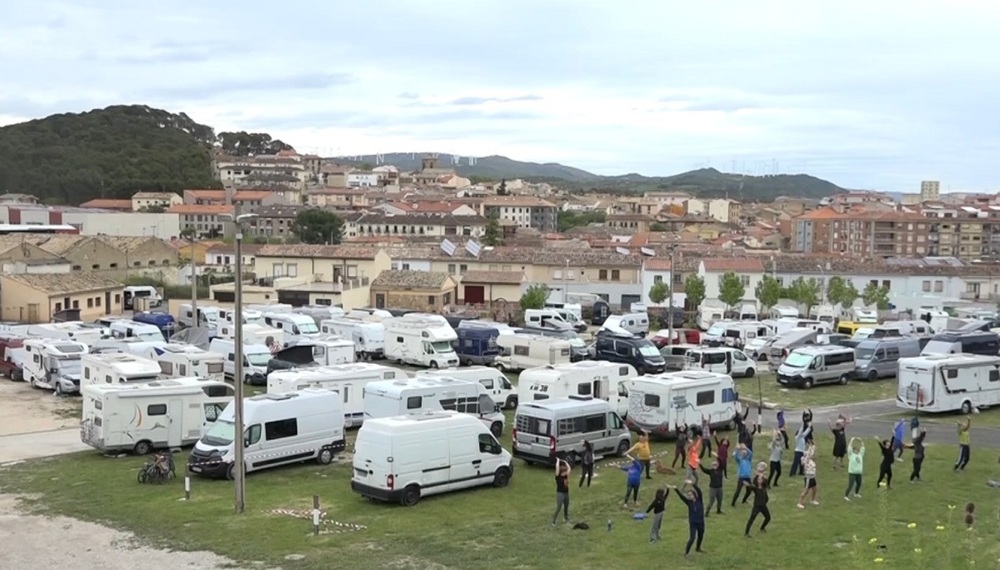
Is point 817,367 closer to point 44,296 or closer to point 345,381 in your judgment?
point 345,381

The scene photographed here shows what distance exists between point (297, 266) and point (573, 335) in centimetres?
2723

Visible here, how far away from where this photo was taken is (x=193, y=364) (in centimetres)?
3017

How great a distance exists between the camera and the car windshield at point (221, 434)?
66.7 ft

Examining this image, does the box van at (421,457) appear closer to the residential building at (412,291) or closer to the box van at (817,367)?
the box van at (817,367)

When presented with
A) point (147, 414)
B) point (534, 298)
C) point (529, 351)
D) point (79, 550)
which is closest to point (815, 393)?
point (529, 351)

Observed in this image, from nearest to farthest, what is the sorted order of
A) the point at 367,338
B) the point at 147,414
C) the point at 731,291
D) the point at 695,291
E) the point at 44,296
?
1. the point at 147,414
2. the point at 367,338
3. the point at 44,296
4. the point at 731,291
5. the point at 695,291

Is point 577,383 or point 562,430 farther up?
point 577,383

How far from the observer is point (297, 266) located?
6319 cm

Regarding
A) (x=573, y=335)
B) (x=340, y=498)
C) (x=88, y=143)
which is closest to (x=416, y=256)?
(x=573, y=335)

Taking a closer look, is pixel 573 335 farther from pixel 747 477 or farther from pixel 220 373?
pixel 747 477

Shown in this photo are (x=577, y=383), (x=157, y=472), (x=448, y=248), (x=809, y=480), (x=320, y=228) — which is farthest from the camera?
(x=320, y=228)

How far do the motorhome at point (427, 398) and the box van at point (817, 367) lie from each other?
13267 millimetres

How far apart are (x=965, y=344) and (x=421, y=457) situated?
90.8 ft

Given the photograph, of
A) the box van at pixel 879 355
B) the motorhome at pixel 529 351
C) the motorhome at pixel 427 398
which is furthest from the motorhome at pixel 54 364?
the box van at pixel 879 355
